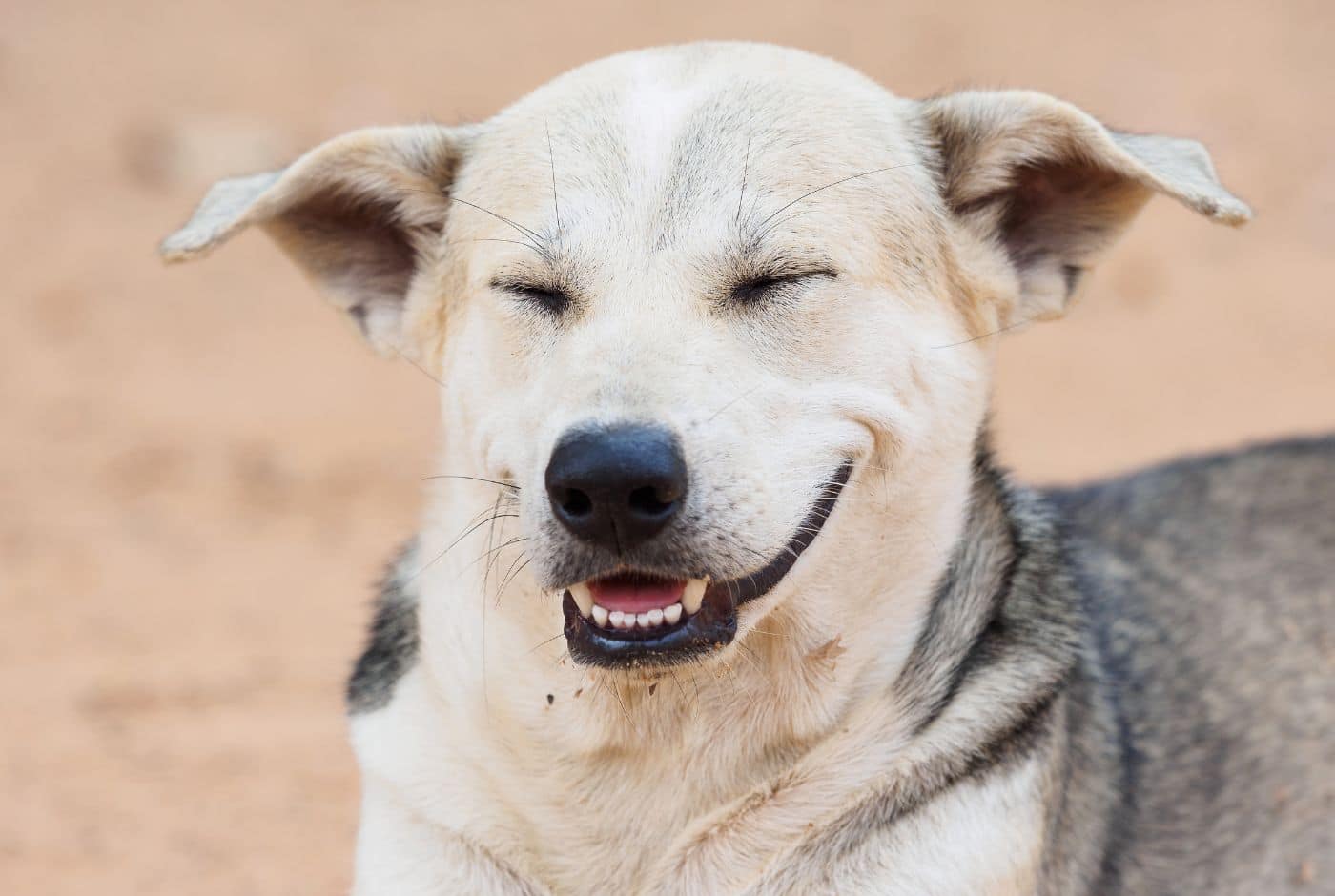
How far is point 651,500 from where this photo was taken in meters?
2.95

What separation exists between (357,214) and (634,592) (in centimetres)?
137

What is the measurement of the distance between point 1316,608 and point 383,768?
2.75 m

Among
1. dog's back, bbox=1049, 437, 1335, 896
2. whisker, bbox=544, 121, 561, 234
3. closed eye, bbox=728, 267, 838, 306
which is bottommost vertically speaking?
dog's back, bbox=1049, 437, 1335, 896

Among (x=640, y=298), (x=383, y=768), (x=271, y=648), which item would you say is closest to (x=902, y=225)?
(x=640, y=298)

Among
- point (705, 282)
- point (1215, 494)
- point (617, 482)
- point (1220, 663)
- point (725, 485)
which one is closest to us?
point (617, 482)

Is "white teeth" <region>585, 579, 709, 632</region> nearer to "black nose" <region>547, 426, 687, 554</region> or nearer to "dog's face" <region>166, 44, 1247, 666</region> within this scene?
"dog's face" <region>166, 44, 1247, 666</region>

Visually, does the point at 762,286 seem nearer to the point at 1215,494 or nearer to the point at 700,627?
the point at 700,627

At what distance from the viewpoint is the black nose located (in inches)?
114

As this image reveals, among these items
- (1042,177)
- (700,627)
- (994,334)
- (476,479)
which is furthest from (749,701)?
(1042,177)

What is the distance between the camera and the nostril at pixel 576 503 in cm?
296

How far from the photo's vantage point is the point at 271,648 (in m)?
6.79

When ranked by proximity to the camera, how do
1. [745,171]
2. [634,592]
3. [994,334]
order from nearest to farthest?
[634,592]
[745,171]
[994,334]

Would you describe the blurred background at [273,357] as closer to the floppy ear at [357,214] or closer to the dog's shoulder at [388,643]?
the floppy ear at [357,214]

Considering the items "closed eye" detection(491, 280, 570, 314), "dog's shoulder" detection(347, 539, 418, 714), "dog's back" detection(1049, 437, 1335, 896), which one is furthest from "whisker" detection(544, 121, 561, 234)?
"dog's back" detection(1049, 437, 1335, 896)
